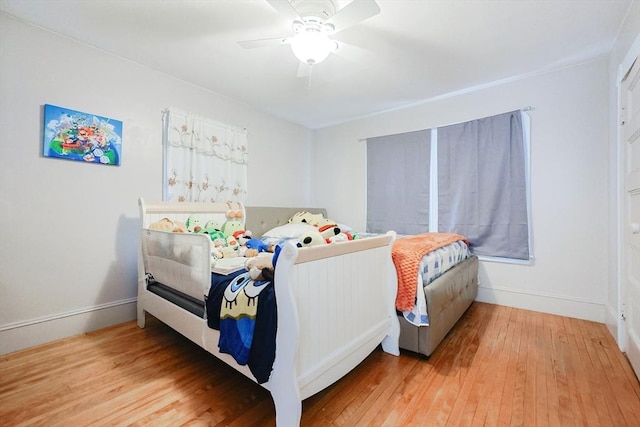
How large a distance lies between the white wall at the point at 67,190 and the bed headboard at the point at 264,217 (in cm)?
94

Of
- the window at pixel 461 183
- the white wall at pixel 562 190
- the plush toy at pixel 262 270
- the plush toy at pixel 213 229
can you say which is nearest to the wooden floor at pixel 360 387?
the white wall at pixel 562 190

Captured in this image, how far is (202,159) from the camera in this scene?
286 centimetres

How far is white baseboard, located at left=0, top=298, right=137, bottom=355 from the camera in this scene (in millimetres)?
1867

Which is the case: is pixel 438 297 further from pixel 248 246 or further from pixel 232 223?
pixel 232 223

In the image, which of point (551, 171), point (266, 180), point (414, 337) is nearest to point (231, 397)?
point (414, 337)

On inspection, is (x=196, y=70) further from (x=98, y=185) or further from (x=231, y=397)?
(x=231, y=397)

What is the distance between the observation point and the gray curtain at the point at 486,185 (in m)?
2.68

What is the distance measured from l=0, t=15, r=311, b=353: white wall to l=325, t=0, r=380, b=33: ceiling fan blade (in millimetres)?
1956

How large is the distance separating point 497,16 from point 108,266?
11.7 feet

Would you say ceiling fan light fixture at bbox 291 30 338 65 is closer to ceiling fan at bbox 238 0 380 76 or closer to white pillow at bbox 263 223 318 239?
ceiling fan at bbox 238 0 380 76

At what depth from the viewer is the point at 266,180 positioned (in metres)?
3.63

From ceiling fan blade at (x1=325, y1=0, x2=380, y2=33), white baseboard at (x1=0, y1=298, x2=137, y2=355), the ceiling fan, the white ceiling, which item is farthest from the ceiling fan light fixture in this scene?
white baseboard at (x1=0, y1=298, x2=137, y2=355)

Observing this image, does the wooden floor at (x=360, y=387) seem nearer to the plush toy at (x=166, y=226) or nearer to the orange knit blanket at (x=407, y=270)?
the orange knit blanket at (x=407, y=270)

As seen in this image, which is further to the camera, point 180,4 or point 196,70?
point 196,70
